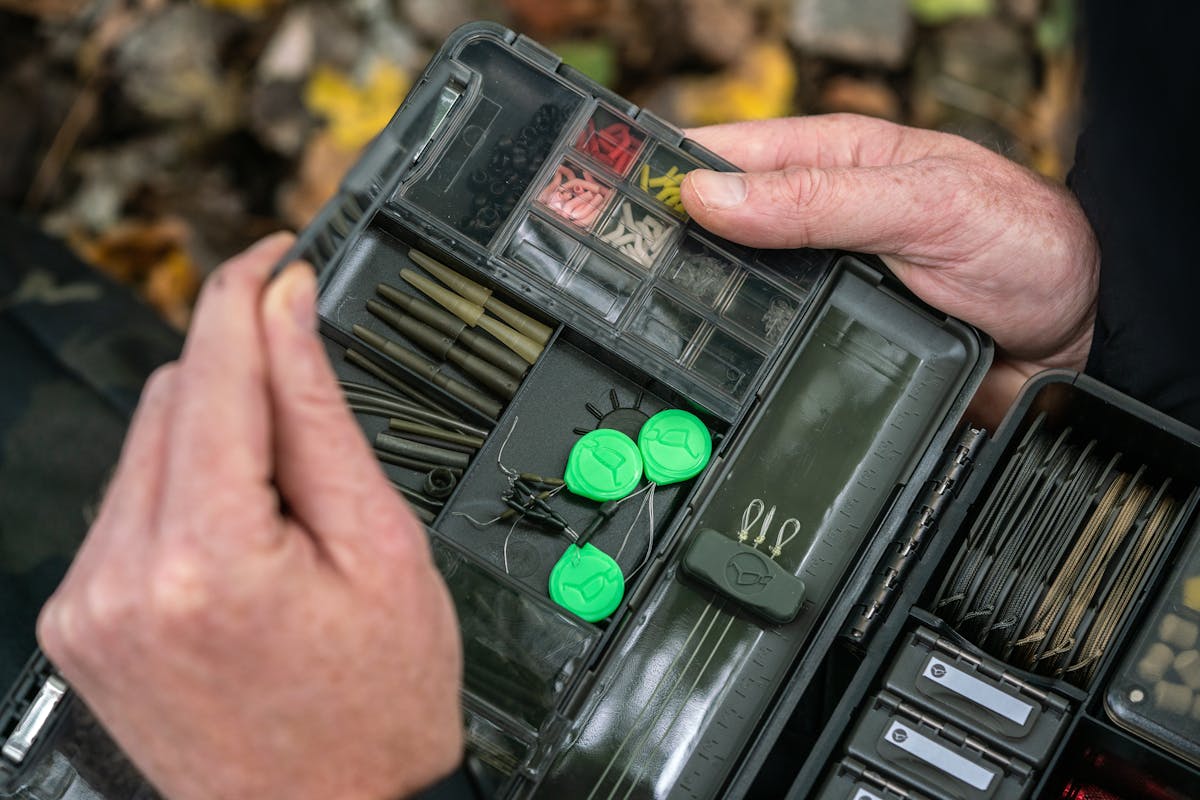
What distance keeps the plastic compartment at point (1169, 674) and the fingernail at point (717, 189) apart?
1044mm

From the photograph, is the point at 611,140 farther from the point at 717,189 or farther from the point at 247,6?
the point at 247,6

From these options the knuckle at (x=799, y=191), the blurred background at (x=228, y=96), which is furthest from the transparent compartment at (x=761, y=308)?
the blurred background at (x=228, y=96)

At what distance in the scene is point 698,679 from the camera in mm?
1960

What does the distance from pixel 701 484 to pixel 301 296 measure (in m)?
0.87

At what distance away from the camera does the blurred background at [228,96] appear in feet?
10.6

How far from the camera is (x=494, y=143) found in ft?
6.82

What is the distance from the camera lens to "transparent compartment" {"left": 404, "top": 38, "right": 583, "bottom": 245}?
2.05 m

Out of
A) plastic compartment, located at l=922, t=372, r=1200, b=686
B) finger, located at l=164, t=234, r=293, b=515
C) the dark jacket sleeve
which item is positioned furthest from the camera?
plastic compartment, located at l=922, t=372, r=1200, b=686

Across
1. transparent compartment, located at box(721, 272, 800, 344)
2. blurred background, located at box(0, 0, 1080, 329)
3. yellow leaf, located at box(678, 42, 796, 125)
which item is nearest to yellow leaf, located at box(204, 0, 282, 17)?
blurred background, located at box(0, 0, 1080, 329)

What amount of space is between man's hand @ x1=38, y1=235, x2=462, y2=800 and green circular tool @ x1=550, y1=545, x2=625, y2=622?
404mm

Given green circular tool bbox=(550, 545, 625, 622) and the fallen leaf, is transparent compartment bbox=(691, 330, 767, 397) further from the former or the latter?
the fallen leaf

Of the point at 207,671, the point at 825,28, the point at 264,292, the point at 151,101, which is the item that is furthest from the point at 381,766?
the point at 825,28

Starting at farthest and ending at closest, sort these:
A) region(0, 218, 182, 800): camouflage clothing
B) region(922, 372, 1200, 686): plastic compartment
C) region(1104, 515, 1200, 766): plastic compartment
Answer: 1. region(0, 218, 182, 800): camouflage clothing
2. region(922, 372, 1200, 686): plastic compartment
3. region(1104, 515, 1200, 766): plastic compartment

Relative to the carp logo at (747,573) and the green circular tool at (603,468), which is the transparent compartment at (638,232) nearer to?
the green circular tool at (603,468)
